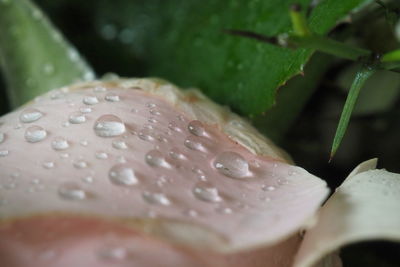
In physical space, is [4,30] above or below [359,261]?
above

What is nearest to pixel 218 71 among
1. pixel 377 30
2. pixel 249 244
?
pixel 377 30

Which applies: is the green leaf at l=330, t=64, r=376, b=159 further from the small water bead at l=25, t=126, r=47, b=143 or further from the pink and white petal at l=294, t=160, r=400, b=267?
the small water bead at l=25, t=126, r=47, b=143

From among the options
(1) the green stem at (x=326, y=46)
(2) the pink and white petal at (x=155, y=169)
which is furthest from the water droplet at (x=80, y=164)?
Answer: (1) the green stem at (x=326, y=46)

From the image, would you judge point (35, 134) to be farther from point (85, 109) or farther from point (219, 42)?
point (219, 42)

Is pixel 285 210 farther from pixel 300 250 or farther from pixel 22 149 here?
pixel 22 149

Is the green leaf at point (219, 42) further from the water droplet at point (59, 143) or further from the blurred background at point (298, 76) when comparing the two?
the water droplet at point (59, 143)

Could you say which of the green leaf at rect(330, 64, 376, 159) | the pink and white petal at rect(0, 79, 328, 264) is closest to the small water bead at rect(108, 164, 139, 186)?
the pink and white petal at rect(0, 79, 328, 264)

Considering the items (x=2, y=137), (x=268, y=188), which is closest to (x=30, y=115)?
(x=2, y=137)
